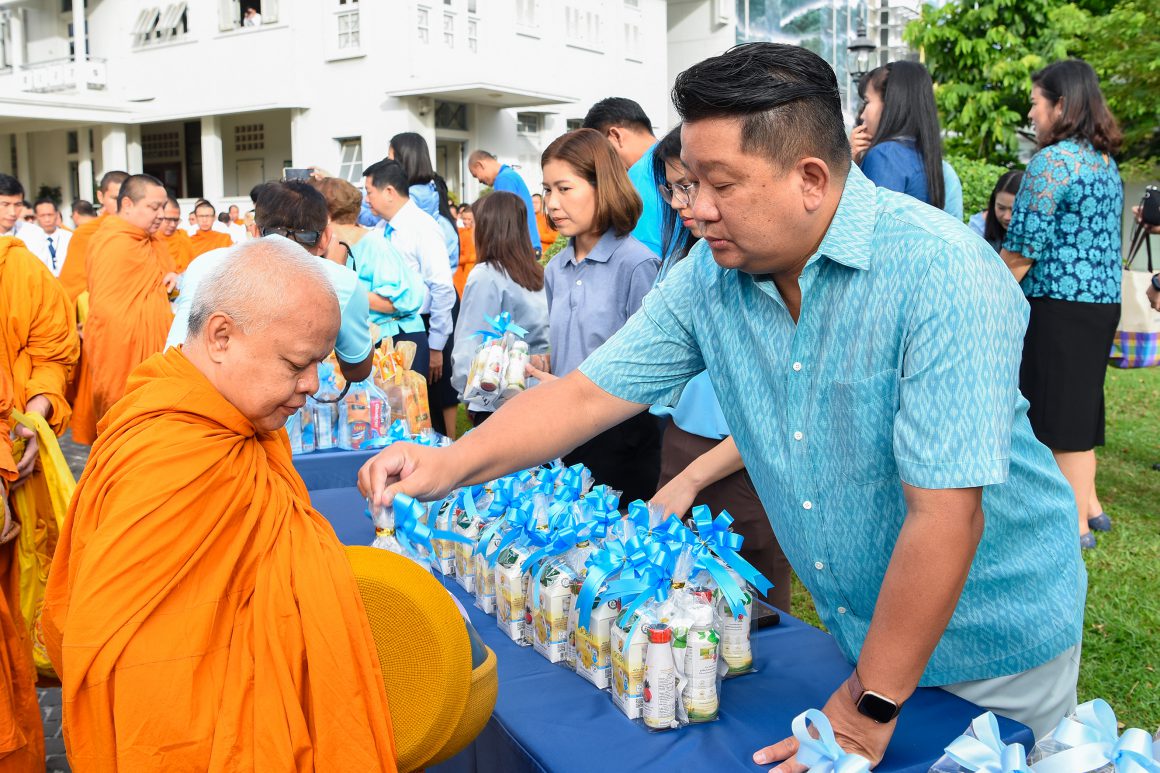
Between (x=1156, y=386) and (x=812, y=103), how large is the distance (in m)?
10.0

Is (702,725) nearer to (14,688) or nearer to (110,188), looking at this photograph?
(14,688)

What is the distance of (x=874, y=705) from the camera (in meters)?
1.47

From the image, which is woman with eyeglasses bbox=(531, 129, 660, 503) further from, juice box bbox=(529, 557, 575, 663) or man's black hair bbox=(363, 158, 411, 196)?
man's black hair bbox=(363, 158, 411, 196)

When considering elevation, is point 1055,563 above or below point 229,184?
below

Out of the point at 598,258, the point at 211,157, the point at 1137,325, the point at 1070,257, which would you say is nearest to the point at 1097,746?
the point at 598,258

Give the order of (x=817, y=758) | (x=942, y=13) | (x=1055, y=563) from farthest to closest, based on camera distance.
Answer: (x=942, y=13) → (x=1055, y=563) → (x=817, y=758)

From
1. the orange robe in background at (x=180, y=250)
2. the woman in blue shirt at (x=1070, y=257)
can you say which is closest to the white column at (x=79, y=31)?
the orange robe in background at (x=180, y=250)

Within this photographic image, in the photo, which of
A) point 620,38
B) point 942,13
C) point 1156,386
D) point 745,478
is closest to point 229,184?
point 620,38

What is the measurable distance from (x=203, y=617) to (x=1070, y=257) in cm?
414

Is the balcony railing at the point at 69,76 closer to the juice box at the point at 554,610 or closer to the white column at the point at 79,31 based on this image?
the white column at the point at 79,31

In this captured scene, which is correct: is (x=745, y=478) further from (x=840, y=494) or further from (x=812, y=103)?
(x=812, y=103)

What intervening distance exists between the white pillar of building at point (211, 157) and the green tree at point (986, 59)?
15689 mm

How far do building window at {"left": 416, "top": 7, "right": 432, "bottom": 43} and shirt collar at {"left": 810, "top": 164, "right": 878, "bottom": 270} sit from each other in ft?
65.8

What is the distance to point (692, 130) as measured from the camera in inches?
60.7
